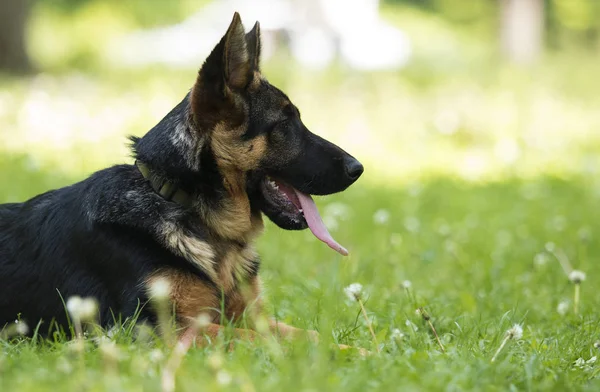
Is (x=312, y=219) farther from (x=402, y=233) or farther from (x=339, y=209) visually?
(x=402, y=233)

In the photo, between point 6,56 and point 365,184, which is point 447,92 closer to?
point 365,184

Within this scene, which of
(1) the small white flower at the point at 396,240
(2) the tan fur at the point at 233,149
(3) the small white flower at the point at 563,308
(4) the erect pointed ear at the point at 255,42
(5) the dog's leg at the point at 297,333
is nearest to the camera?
(5) the dog's leg at the point at 297,333

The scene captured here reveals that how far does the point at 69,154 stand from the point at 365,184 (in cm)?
352

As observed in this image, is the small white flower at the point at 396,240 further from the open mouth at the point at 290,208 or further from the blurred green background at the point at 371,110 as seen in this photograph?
the blurred green background at the point at 371,110

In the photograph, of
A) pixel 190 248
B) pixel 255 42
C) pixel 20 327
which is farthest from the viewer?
pixel 255 42

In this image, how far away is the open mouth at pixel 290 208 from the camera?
4.55 m

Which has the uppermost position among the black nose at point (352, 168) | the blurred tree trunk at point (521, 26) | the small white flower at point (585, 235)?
the black nose at point (352, 168)

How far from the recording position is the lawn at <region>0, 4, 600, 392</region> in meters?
3.34

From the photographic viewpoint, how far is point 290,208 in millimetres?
4570

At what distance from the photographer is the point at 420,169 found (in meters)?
10.7

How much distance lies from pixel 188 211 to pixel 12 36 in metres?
13.6

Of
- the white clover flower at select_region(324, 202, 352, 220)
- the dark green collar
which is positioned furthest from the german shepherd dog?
the white clover flower at select_region(324, 202, 352, 220)

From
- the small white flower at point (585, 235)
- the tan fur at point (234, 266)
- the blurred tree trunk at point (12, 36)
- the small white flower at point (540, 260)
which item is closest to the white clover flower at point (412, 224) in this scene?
the small white flower at point (540, 260)

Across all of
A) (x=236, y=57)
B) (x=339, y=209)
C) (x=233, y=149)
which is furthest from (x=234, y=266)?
(x=339, y=209)
